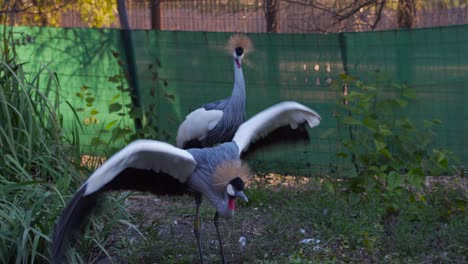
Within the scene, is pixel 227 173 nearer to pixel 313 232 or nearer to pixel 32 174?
pixel 313 232

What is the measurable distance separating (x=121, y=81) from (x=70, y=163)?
6.80 ft

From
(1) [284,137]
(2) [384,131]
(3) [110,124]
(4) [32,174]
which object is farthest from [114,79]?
(2) [384,131]

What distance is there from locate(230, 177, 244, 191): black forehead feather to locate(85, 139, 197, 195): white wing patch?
1.03ft

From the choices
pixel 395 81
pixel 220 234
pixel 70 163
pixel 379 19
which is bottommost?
pixel 220 234

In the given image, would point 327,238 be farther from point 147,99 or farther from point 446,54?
point 147,99

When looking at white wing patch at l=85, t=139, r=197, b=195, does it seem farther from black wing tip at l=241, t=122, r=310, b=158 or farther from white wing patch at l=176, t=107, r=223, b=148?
white wing patch at l=176, t=107, r=223, b=148

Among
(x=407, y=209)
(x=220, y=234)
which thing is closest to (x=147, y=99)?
(x=220, y=234)

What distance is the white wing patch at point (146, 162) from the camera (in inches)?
188

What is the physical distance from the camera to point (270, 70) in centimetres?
807

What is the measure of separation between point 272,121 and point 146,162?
120cm

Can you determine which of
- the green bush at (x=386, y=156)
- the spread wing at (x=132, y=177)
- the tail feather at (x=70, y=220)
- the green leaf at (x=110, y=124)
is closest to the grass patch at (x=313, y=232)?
the green bush at (x=386, y=156)

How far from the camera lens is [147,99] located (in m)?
8.62

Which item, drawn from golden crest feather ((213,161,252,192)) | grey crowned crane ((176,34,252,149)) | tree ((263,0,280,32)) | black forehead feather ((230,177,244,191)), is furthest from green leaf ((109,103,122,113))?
black forehead feather ((230,177,244,191))

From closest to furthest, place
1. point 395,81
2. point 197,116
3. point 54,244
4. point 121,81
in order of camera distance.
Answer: point 54,244 < point 197,116 < point 395,81 < point 121,81
